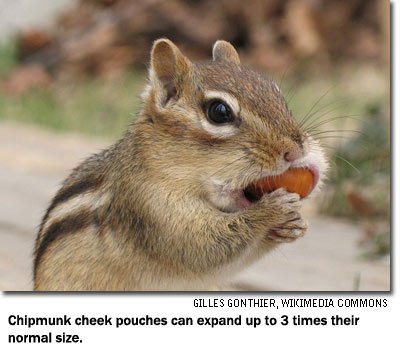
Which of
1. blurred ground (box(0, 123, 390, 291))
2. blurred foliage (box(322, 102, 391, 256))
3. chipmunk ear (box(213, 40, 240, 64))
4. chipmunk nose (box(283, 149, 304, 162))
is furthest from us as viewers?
blurred foliage (box(322, 102, 391, 256))

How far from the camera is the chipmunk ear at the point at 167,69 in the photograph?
2.32m

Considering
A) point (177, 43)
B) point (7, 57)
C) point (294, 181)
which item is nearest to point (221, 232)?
point (294, 181)

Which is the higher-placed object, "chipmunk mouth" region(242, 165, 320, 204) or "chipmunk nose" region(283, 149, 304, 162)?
"chipmunk nose" region(283, 149, 304, 162)

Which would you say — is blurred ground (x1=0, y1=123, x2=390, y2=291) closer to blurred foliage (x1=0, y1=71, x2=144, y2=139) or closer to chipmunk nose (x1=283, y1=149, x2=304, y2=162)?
chipmunk nose (x1=283, y1=149, x2=304, y2=162)

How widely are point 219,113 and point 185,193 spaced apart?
0.26 metres

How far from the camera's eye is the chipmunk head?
2.13m

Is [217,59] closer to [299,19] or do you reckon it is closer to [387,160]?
[387,160]

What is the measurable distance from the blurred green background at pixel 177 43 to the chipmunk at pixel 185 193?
3.33 meters

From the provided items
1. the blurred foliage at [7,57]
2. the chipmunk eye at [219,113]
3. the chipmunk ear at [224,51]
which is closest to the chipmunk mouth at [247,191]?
the chipmunk eye at [219,113]

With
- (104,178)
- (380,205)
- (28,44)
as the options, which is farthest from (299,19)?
(104,178)

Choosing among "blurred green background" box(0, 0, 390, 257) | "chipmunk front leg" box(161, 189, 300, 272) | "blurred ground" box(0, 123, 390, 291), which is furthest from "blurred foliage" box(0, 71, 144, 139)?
"chipmunk front leg" box(161, 189, 300, 272)

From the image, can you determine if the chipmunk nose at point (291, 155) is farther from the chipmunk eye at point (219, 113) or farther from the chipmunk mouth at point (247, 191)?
the chipmunk eye at point (219, 113)

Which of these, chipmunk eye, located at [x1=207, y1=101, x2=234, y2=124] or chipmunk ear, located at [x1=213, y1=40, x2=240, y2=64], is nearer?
chipmunk eye, located at [x1=207, y1=101, x2=234, y2=124]

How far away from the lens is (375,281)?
308cm
